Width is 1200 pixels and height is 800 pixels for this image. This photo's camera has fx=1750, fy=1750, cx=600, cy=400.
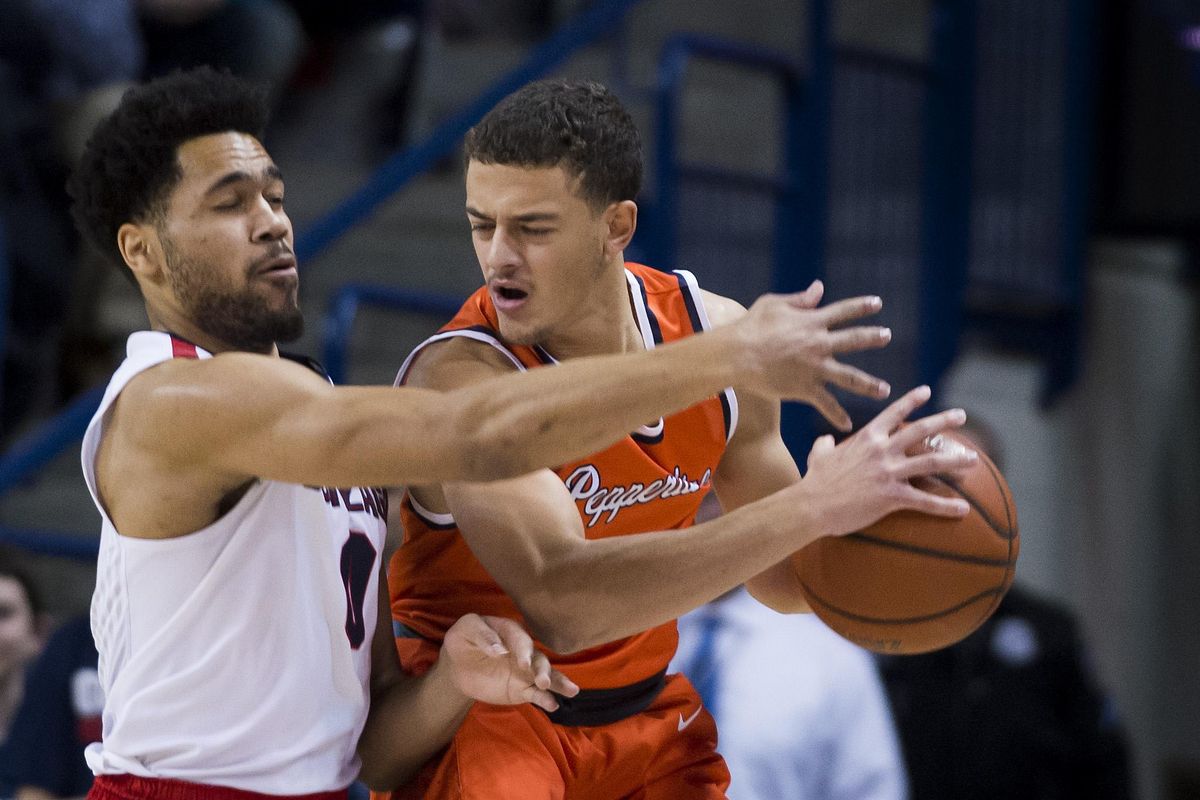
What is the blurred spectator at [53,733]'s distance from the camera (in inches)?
190

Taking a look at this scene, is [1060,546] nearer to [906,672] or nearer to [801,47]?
[906,672]

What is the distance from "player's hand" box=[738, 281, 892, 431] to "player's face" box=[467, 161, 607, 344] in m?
0.50

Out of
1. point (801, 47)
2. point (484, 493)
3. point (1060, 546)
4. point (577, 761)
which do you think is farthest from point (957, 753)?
point (484, 493)

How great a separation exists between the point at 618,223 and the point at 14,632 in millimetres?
3014

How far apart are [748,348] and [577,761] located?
0.94m

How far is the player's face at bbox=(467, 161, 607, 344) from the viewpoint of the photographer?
2.92 metres

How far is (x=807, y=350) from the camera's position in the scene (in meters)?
2.53

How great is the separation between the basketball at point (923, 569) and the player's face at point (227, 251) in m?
1.00

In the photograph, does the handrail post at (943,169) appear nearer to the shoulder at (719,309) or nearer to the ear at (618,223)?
the shoulder at (719,309)

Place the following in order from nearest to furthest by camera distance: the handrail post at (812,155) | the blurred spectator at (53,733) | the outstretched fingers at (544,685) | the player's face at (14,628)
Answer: the outstretched fingers at (544,685), the blurred spectator at (53,733), the player's face at (14,628), the handrail post at (812,155)

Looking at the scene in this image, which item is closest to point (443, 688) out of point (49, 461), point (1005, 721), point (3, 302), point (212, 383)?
point (212, 383)

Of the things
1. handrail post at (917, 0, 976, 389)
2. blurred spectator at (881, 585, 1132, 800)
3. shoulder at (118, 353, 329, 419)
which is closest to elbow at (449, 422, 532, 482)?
shoulder at (118, 353, 329, 419)

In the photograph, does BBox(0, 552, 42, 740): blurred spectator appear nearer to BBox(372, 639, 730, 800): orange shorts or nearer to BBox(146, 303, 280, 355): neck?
BBox(372, 639, 730, 800): orange shorts

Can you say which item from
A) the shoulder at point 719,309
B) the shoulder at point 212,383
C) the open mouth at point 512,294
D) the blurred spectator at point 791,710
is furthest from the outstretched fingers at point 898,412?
the blurred spectator at point 791,710
